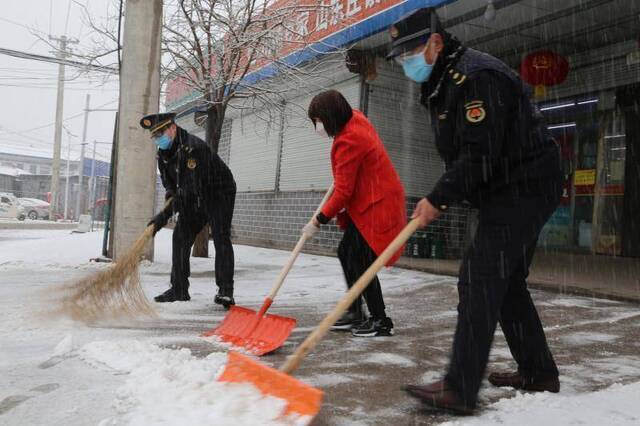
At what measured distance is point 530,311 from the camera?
276 centimetres

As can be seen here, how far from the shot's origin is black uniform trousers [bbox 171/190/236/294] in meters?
4.85

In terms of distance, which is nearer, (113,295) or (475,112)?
(475,112)

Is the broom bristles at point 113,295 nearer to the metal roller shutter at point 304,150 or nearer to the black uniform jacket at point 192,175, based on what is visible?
the black uniform jacket at point 192,175

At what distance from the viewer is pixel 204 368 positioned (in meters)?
2.84

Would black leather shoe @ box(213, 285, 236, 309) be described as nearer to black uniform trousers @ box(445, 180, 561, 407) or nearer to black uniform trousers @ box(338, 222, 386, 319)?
black uniform trousers @ box(338, 222, 386, 319)

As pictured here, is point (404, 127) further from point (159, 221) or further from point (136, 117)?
point (159, 221)

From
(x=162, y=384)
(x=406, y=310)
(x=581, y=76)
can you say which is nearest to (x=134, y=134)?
(x=406, y=310)

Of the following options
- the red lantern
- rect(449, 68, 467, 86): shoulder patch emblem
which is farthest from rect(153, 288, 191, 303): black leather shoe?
the red lantern

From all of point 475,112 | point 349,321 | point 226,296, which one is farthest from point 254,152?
point 475,112

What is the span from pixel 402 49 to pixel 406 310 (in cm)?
323

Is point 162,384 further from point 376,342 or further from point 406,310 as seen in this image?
point 406,310

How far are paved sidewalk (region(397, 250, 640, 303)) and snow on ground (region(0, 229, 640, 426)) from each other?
0.66m

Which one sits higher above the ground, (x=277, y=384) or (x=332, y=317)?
(x=332, y=317)

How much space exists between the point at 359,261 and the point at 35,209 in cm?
3782
